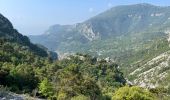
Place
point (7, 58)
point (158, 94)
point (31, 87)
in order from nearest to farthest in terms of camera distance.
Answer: point (31, 87) < point (158, 94) < point (7, 58)

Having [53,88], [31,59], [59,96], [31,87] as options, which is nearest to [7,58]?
[31,59]

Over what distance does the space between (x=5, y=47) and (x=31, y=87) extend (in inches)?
2815

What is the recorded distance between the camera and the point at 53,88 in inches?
4181

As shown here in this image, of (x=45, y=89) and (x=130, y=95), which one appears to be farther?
(x=45, y=89)

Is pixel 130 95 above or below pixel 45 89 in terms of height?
below

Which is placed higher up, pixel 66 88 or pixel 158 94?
pixel 66 88

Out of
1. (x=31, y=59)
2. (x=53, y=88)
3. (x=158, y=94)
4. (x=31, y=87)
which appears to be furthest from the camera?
(x=31, y=59)

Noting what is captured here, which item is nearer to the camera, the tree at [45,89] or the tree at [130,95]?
the tree at [130,95]

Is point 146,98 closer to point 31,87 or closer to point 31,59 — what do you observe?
point 31,87

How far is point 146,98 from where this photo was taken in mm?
99812

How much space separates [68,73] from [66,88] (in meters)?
10.3

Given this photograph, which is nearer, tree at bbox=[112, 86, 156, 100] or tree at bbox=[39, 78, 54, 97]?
tree at bbox=[112, 86, 156, 100]

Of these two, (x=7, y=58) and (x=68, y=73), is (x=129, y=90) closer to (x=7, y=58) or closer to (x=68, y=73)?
(x=68, y=73)

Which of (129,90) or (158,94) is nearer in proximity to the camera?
(129,90)
